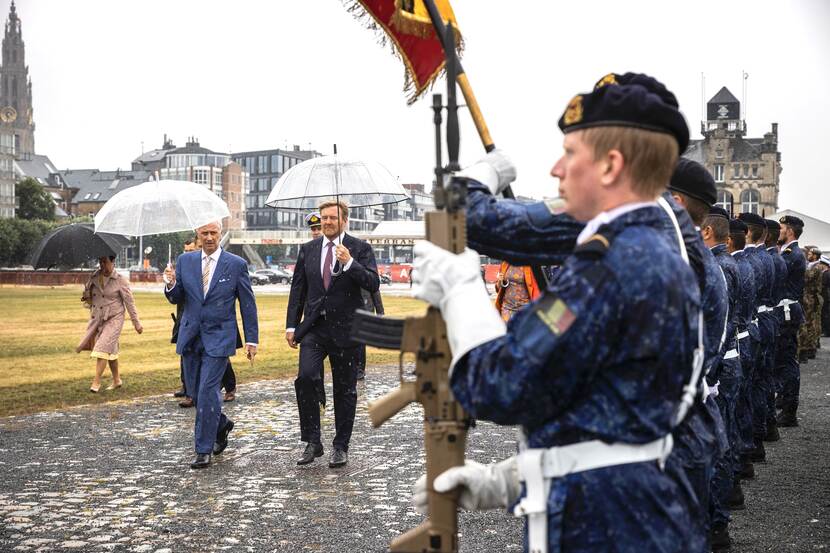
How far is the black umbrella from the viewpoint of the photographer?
1483 cm

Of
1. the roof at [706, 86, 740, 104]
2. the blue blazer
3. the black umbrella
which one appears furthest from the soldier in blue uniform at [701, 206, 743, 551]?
the roof at [706, 86, 740, 104]

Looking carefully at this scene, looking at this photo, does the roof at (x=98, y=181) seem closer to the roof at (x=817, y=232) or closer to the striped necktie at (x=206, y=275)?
the roof at (x=817, y=232)

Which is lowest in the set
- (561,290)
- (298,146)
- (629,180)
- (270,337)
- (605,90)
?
(270,337)

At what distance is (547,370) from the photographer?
2264mm

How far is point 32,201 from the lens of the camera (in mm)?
119688

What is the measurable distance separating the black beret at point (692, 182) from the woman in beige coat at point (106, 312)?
461 inches

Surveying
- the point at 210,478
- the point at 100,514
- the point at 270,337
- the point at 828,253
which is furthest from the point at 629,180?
the point at 828,253

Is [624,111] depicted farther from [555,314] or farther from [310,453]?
[310,453]

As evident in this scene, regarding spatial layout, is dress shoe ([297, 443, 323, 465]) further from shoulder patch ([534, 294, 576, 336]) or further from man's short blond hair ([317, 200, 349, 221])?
shoulder patch ([534, 294, 576, 336])

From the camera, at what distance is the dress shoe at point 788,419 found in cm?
1167

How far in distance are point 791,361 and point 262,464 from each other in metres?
7.34

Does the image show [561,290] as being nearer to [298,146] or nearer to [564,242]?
[564,242]

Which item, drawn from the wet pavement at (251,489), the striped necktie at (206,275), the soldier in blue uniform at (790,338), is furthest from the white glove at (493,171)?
the soldier in blue uniform at (790,338)

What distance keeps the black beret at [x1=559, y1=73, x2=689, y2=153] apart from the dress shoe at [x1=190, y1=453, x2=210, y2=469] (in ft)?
22.2
